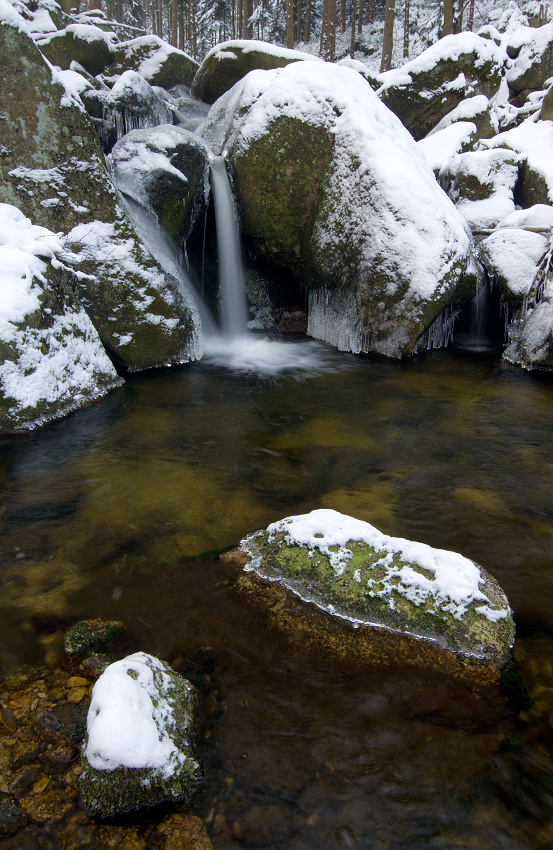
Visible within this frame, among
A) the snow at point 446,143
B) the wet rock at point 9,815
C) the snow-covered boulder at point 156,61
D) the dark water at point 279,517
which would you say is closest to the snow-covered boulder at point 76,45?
the snow-covered boulder at point 156,61

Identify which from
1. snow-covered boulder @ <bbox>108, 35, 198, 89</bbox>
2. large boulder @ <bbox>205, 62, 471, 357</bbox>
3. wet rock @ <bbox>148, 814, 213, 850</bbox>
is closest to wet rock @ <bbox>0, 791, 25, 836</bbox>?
wet rock @ <bbox>148, 814, 213, 850</bbox>

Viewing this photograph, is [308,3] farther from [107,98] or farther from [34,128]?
[34,128]

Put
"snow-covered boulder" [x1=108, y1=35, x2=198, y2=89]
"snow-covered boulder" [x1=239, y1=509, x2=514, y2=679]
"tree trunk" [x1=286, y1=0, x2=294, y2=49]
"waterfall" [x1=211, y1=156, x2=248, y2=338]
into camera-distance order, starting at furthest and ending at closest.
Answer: "tree trunk" [x1=286, y1=0, x2=294, y2=49], "snow-covered boulder" [x1=108, y1=35, x2=198, y2=89], "waterfall" [x1=211, y1=156, x2=248, y2=338], "snow-covered boulder" [x1=239, y1=509, x2=514, y2=679]

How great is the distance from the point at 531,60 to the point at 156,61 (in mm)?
12458

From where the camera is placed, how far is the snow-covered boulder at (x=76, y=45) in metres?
14.8

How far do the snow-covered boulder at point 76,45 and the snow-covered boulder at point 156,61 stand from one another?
42.0 inches

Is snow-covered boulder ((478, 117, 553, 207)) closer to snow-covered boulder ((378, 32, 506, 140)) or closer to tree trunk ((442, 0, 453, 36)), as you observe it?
snow-covered boulder ((378, 32, 506, 140))

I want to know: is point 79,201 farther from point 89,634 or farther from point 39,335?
point 89,634

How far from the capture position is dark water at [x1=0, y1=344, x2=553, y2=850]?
199 cm

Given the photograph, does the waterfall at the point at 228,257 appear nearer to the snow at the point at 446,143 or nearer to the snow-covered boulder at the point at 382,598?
the snow at the point at 446,143

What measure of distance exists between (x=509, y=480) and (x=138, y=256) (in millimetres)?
5475

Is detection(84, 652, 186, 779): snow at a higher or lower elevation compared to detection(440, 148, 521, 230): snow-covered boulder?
lower

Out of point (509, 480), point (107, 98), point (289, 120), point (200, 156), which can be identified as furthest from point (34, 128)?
point (509, 480)

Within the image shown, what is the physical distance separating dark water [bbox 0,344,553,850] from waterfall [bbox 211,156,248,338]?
2.83 meters
